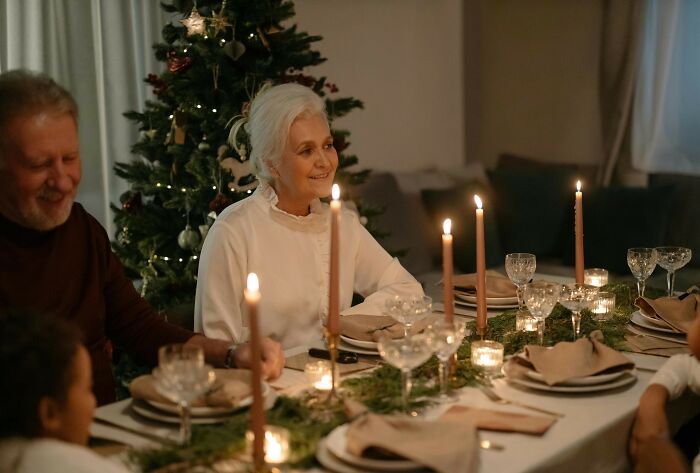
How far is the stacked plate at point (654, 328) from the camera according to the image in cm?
229

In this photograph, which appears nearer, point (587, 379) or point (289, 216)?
point (587, 379)

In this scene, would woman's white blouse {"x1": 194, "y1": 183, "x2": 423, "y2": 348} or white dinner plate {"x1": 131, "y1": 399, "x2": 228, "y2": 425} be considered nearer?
white dinner plate {"x1": 131, "y1": 399, "x2": 228, "y2": 425}

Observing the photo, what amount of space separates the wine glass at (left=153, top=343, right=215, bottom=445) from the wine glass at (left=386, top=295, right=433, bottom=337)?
25.5 inches

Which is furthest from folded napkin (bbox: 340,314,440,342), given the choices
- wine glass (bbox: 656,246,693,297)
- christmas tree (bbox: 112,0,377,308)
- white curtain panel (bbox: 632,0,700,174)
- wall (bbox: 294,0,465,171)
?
white curtain panel (bbox: 632,0,700,174)

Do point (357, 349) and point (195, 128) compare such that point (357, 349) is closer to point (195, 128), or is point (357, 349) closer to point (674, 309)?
point (674, 309)

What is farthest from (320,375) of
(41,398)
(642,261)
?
(642,261)

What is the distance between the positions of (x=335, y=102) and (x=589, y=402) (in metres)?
2.22

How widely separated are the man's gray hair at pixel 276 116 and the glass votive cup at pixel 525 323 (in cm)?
93

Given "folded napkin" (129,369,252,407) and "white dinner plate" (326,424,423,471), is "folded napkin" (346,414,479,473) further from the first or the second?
"folded napkin" (129,369,252,407)

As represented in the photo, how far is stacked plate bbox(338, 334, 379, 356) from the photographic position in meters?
2.16

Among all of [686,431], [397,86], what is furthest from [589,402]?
[397,86]

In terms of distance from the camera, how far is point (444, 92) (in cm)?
612

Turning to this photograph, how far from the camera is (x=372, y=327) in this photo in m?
2.24

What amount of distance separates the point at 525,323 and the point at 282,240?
0.84 metres
